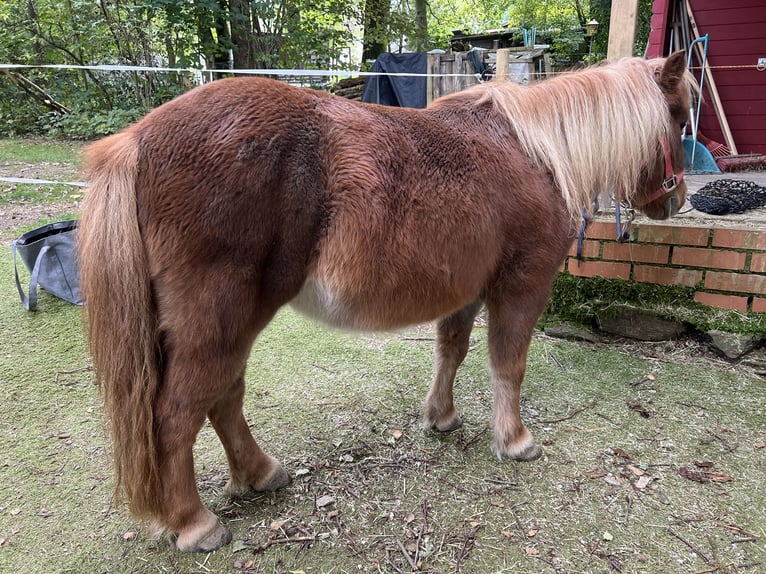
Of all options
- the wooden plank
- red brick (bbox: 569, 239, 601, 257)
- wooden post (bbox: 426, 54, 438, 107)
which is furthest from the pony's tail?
the wooden plank

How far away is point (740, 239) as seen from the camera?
2.71 metres

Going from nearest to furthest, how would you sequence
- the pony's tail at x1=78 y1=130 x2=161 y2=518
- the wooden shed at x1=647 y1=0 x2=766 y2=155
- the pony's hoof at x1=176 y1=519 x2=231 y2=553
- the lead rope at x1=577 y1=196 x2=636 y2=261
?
the pony's tail at x1=78 y1=130 x2=161 y2=518 < the pony's hoof at x1=176 y1=519 x2=231 y2=553 < the lead rope at x1=577 y1=196 x2=636 y2=261 < the wooden shed at x1=647 y1=0 x2=766 y2=155

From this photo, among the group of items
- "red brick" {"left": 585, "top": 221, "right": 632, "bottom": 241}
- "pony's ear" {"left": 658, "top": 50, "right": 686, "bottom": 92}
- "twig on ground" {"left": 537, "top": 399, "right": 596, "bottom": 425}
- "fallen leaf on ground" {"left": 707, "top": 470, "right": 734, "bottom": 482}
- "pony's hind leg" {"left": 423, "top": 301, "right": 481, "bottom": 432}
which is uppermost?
"pony's ear" {"left": 658, "top": 50, "right": 686, "bottom": 92}

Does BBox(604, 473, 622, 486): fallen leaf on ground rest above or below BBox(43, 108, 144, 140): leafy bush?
below

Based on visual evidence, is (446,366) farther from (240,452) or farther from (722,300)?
(722,300)

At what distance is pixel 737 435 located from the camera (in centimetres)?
227

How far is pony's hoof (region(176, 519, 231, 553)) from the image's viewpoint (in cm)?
167

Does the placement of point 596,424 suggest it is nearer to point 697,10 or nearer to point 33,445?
point 33,445

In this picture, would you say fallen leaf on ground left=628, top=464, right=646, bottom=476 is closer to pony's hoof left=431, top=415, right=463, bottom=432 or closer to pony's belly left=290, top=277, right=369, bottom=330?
pony's hoof left=431, top=415, right=463, bottom=432

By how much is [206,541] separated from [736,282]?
3.00m

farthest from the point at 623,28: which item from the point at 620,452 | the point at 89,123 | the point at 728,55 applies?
the point at 89,123

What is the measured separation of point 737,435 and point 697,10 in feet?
19.0

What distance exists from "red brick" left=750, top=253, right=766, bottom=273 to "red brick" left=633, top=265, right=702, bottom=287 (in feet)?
0.83

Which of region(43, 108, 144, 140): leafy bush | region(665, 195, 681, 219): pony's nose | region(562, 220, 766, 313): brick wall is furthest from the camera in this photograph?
region(43, 108, 144, 140): leafy bush
